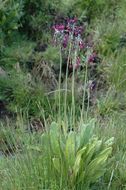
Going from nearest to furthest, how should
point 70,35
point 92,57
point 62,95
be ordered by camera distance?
1. point 70,35
2. point 62,95
3. point 92,57

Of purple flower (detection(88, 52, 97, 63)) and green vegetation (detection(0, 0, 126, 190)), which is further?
purple flower (detection(88, 52, 97, 63))

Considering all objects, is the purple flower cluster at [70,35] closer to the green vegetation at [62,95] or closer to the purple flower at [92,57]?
the green vegetation at [62,95]

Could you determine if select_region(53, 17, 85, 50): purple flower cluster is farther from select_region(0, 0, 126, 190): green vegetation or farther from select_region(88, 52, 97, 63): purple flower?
select_region(88, 52, 97, 63): purple flower

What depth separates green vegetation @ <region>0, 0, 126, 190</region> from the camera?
3.41 m

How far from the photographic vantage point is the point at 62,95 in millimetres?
5191

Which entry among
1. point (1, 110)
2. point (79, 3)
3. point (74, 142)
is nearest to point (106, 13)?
point (79, 3)

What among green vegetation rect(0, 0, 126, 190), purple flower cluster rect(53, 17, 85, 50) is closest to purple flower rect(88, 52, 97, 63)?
green vegetation rect(0, 0, 126, 190)

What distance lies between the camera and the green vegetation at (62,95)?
341 centimetres

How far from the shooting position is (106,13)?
6.30 m

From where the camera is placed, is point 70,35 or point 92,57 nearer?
point 70,35

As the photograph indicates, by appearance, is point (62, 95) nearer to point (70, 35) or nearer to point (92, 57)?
point (92, 57)

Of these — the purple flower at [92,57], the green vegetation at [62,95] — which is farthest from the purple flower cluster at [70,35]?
the purple flower at [92,57]

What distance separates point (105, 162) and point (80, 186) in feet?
0.79

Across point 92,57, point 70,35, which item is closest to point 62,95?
point 92,57
